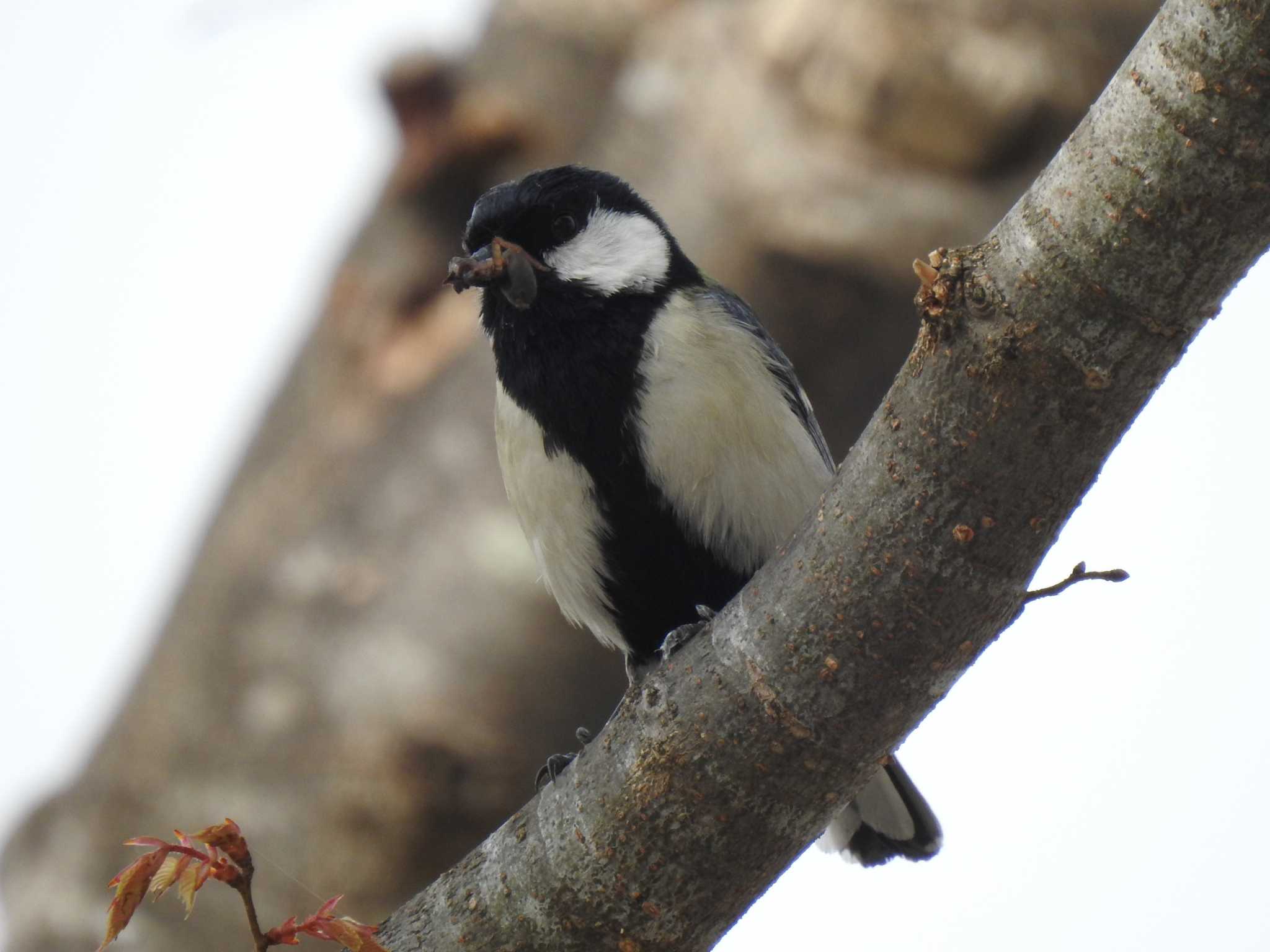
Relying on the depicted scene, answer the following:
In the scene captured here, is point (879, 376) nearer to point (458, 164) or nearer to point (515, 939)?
point (458, 164)

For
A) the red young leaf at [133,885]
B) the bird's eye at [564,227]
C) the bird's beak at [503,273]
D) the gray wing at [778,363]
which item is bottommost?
the red young leaf at [133,885]

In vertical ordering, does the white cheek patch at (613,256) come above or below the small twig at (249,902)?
above

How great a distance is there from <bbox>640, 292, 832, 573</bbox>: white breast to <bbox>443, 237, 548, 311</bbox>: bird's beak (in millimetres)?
235

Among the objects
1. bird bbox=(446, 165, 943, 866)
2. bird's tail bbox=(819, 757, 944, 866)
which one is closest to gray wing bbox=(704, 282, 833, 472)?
bird bbox=(446, 165, 943, 866)

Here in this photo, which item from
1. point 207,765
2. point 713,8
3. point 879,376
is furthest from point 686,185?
point 207,765

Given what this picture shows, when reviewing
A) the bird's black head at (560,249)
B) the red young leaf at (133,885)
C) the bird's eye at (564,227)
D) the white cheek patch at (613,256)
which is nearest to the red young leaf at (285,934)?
the red young leaf at (133,885)

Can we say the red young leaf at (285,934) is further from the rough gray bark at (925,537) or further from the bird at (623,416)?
the bird at (623,416)

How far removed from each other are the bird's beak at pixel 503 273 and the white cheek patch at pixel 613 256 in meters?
0.07

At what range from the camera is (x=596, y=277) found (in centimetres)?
236

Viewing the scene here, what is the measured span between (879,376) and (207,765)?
175 cm

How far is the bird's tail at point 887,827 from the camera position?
257 cm

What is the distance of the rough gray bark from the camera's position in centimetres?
124

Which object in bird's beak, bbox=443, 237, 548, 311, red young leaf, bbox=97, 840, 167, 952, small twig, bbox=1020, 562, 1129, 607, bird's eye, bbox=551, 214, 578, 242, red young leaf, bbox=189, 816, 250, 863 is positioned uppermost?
bird's eye, bbox=551, 214, 578, 242

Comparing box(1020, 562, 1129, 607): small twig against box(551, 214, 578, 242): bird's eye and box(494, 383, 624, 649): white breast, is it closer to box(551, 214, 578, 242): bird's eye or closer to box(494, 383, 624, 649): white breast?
box(494, 383, 624, 649): white breast
